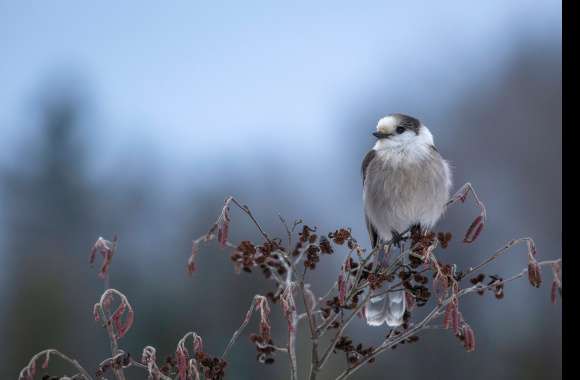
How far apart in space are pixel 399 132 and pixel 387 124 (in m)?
0.07

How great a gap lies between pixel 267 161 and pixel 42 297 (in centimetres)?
1359

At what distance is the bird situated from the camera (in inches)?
147

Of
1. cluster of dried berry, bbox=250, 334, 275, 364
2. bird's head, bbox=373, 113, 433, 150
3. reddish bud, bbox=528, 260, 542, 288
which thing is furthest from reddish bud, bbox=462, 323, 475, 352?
bird's head, bbox=373, 113, 433, 150

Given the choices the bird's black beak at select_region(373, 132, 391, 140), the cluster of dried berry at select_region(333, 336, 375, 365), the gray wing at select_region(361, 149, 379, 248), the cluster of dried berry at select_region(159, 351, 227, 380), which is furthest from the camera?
the gray wing at select_region(361, 149, 379, 248)

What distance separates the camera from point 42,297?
1250 cm

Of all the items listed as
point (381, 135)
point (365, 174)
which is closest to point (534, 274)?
point (381, 135)

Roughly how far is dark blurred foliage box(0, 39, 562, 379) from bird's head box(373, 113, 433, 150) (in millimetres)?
5425

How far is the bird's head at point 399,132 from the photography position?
3709mm

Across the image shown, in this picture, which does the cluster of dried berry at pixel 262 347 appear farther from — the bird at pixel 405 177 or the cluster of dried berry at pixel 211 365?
the bird at pixel 405 177

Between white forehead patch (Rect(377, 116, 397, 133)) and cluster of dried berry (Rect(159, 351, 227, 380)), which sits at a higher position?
white forehead patch (Rect(377, 116, 397, 133))

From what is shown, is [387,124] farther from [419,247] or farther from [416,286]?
[416,286]

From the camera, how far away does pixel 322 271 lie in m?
16.1

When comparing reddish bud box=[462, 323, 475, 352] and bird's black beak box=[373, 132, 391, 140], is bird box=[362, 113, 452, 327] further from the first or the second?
reddish bud box=[462, 323, 475, 352]

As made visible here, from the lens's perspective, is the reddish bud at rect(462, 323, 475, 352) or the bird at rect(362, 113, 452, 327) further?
the bird at rect(362, 113, 452, 327)
